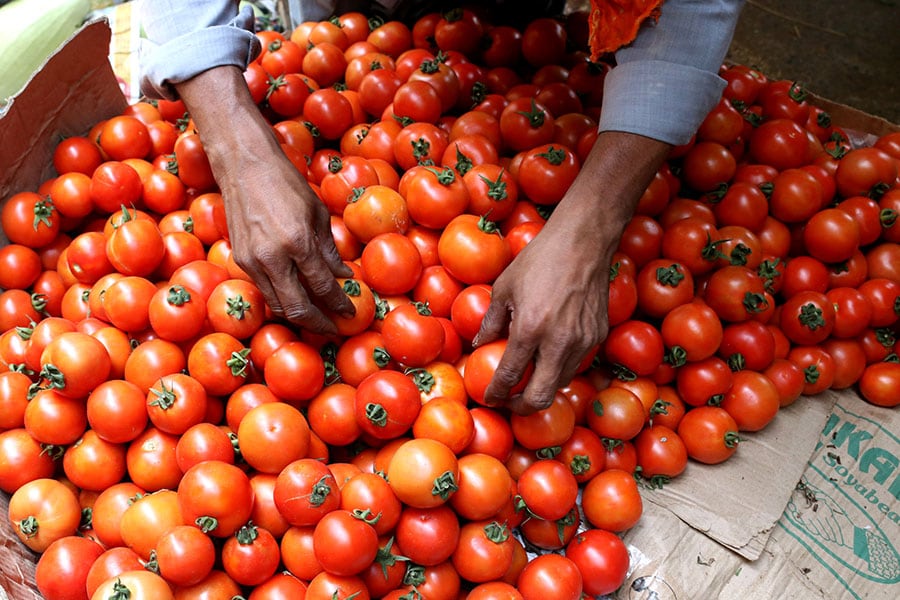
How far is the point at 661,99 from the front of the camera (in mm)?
1453

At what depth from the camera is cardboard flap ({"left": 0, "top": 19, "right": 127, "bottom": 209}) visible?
6.02 ft

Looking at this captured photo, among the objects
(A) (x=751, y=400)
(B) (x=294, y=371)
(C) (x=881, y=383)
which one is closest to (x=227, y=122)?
(B) (x=294, y=371)

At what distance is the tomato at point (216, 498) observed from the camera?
47.9 inches

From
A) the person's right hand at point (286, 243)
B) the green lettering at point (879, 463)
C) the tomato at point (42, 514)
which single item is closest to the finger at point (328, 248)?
the person's right hand at point (286, 243)

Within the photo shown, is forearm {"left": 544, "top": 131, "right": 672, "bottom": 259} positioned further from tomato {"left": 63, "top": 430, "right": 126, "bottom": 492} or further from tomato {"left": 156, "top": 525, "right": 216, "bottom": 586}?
tomato {"left": 63, "top": 430, "right": 126, "bottom": 492}

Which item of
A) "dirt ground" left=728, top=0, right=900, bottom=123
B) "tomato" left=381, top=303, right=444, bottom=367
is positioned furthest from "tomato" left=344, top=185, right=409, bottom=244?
"dirt ground" left=728, top=0, right=900, bottom=123

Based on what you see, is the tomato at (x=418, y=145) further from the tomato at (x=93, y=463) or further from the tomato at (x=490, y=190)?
the tomato at (x=93, y=463)

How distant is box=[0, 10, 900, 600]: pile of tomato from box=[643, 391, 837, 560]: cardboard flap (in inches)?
2.1

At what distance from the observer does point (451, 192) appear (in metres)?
1.61

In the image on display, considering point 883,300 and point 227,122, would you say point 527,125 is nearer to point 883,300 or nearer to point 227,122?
point 227,122

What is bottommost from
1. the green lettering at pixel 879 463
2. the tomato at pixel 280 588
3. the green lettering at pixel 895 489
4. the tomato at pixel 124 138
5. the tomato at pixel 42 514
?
the green lettering at pixel 895 489

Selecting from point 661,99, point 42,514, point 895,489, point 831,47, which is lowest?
point 831,47

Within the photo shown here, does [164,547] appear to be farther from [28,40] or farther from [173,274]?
[28,40]

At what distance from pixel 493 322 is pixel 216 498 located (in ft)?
2.00
